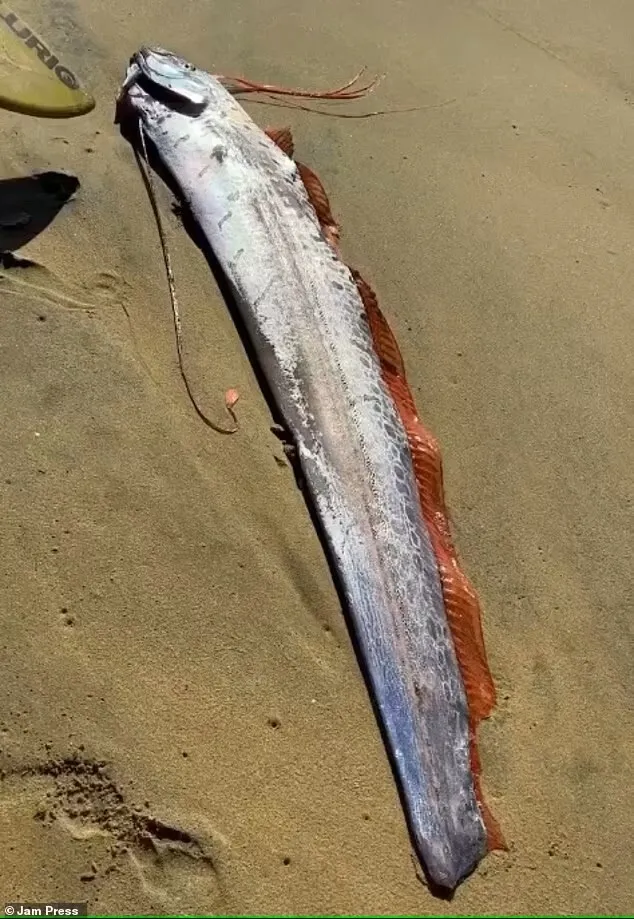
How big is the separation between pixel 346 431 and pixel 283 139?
6.93ft

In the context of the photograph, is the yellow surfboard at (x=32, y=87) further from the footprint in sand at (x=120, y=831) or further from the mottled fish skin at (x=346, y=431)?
the footprint in sand at (x=120, y=831)

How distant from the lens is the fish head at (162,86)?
15.6ft

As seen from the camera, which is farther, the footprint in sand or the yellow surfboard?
the yellow surfboard

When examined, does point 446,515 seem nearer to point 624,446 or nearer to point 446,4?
point 624,446

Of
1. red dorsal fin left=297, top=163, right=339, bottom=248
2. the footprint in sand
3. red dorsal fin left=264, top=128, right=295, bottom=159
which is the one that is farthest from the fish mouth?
the footprint in sand

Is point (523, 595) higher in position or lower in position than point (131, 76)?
lower

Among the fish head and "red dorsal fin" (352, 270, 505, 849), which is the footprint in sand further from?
the fish head

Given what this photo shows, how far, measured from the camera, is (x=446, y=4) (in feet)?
18.5

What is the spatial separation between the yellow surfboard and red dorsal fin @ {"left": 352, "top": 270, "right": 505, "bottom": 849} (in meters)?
1.96

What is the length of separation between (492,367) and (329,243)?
1.09 m

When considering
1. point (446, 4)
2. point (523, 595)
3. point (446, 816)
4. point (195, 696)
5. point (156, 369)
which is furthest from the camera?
point (446, 4)

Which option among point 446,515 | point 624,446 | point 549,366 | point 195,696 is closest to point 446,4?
point 549,366

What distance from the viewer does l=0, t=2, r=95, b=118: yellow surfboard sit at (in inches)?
175

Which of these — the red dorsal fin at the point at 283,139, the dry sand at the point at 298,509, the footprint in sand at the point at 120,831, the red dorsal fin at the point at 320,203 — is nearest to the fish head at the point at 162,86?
the dry sand at the point at 298,509
